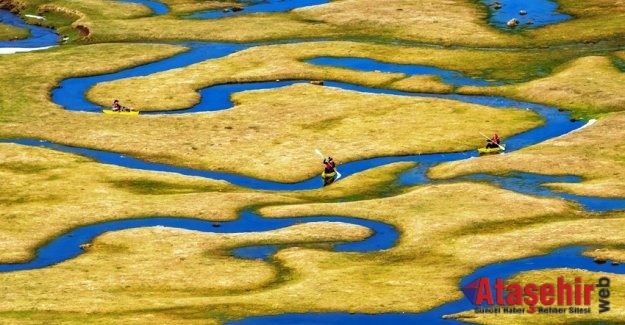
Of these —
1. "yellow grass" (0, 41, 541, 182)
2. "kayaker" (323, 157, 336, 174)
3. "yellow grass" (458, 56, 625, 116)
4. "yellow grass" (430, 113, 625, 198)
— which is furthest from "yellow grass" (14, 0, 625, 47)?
"kayaker" (323, 157, 336, 174)

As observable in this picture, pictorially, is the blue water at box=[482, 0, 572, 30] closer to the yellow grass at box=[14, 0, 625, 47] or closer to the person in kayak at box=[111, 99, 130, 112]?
the yellow grass at box=[14, 0, 625, 47]

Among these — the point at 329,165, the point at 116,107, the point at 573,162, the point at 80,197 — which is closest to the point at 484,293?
the point at 573,162

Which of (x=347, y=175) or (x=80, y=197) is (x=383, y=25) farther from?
(x=80, y=197)

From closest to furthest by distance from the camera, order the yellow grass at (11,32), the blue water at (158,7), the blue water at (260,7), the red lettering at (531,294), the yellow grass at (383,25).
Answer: the red lettering at (531,294)
the yellow grass at (383,25)
the yellow grass at (11,32)
the blue water at (260,7)
the blue water at (158,7)

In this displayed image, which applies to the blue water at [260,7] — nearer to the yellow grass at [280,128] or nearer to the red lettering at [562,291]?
the yellow grass at [280,128]

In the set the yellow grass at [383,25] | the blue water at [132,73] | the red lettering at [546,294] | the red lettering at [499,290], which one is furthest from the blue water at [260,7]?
the red lettering at [546,294]

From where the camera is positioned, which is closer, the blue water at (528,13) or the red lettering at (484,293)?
the red lettering at (484,293)
